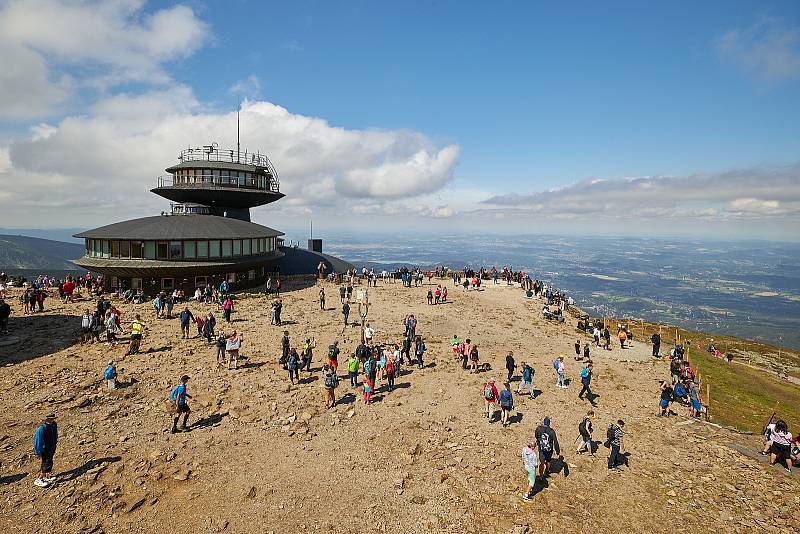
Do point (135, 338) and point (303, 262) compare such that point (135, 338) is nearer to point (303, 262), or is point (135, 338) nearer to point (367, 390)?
point (367, 390)

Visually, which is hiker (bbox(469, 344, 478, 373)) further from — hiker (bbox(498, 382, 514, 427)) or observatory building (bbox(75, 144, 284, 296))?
observatory building (bbox(75, 144, 284, 296))

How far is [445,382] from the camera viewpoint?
21.0 meters

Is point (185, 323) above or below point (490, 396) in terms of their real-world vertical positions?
above

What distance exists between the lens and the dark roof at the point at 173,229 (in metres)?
37.2

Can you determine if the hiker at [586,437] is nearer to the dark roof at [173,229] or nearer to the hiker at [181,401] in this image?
the hiker at [181,401]

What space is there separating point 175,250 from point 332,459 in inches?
1273

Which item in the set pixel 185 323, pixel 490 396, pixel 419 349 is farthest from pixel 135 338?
pixel 490 396

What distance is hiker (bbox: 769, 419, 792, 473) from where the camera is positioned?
48.5ft

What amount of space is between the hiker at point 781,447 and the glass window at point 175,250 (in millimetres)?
44141

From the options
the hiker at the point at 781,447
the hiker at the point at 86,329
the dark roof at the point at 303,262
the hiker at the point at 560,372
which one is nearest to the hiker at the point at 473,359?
the hiker at the point at 560,372

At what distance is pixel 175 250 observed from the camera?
37.7m

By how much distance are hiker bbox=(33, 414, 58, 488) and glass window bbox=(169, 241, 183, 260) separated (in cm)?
2836

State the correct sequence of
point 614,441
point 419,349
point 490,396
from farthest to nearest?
point 419,349, point 490,396, point 614,441

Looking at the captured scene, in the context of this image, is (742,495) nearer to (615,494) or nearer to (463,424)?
(615,494)
